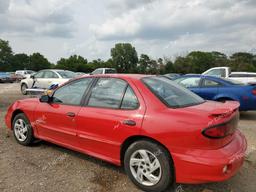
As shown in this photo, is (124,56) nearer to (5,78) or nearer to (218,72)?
(5,78)

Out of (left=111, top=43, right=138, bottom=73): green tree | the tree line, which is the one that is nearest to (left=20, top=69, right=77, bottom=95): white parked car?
the tree line

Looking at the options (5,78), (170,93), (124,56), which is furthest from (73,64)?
(170,93)

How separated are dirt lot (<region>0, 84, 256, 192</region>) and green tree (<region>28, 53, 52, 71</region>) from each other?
239 feet

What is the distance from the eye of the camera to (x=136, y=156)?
383 cm

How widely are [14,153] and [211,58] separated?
197 feet

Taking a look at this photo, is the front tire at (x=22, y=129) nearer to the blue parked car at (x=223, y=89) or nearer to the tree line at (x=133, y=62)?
the blue parked car at (x=223, y=89)

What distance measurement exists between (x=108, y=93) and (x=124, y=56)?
6753cm

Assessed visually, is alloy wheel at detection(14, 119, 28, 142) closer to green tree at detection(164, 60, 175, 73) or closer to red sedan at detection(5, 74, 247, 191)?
red sedan at detection(5, 74, 247, 191)

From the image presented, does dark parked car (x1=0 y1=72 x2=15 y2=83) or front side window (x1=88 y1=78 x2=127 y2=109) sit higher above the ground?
front side window (x1=88 y1=78 x2=127 y2=109)

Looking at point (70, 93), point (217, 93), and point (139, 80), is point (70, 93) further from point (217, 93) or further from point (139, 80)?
point (217, 93)

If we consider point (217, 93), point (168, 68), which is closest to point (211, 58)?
point (168, 68)

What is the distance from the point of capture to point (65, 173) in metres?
4.33

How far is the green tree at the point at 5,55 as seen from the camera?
76.4 metres

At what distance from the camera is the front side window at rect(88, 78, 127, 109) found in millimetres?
4191
